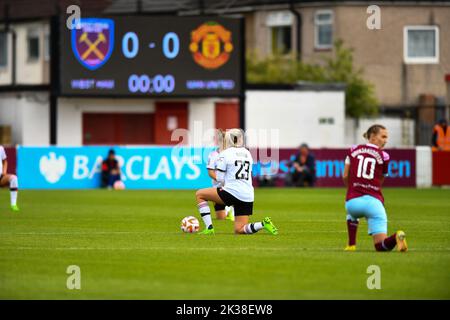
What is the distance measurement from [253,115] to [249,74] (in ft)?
17.2

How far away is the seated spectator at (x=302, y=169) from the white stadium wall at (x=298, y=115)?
7.77 meters

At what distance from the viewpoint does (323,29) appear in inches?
2239

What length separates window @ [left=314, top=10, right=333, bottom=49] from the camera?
56594mm

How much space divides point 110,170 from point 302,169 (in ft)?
21.5

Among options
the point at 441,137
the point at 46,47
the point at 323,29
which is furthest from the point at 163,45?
the point at 46,47

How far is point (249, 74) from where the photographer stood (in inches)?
2162

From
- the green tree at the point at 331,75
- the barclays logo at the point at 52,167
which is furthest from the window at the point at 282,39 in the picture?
the barclays logo at the point at 52,167

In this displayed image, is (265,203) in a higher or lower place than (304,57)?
lower

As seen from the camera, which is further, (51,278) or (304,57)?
(304,57)

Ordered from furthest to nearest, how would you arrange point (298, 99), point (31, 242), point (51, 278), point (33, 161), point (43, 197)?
point (298, 99) → point (33, 161) → point (43, 197) → point (31, 242) → point (51, 278)

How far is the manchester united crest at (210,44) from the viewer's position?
41.4 m

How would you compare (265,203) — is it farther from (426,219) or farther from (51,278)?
(51,278)

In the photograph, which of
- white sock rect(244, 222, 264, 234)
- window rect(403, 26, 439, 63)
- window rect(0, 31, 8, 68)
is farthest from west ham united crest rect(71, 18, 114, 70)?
white sock rect(244, 222, 264, 234)
